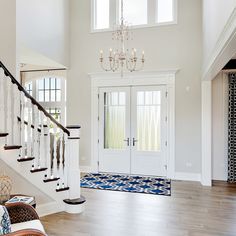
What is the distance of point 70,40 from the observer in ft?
21.5

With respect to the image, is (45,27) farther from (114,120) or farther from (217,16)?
(217,16)

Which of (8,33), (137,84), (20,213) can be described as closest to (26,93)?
(20,213)

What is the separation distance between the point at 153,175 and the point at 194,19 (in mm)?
4105

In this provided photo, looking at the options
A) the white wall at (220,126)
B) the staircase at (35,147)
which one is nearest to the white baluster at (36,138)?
the staircase at (35,147)

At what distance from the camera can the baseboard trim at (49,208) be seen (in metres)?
3.55

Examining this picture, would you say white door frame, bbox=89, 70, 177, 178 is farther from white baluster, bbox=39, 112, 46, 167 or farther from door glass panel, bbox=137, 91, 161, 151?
white baluster, bbox=39, 112, 46, 167

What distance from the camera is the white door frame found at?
580cm

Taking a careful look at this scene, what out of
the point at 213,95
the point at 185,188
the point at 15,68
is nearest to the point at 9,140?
the point at 15,68

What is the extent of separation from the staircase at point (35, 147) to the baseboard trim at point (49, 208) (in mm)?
15

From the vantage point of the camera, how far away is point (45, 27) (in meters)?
5.54

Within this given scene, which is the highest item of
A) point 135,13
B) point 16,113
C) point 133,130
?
point 135,13

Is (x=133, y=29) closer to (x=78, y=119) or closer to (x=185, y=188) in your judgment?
(x=78, y=119)

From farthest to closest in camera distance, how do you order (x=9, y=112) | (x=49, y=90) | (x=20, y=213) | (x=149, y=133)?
(x=49, y=90) → (x=149, y=133) → (x=9, y=112) → (x=20, y=213)

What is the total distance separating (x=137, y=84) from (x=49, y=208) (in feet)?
12.2
